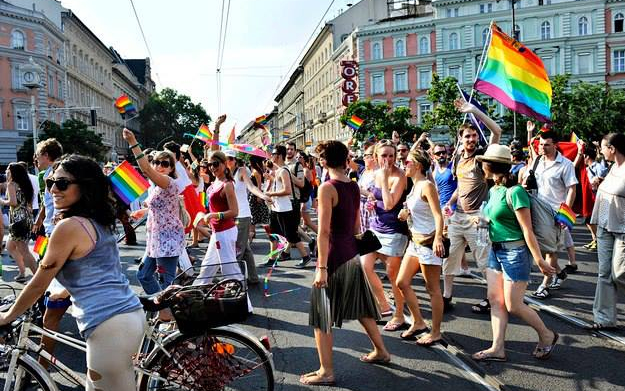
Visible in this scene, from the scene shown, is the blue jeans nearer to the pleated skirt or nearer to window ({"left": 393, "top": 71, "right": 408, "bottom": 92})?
the pleated skirt

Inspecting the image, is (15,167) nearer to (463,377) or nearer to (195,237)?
(195,237)

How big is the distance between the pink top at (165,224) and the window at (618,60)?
64.7 meters

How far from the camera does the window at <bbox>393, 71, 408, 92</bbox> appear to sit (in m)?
66.4

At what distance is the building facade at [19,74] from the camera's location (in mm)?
51969

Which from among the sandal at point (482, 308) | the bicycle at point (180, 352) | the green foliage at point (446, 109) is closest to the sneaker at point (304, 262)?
the sandal at point (482, 308)

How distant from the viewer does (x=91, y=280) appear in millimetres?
2777

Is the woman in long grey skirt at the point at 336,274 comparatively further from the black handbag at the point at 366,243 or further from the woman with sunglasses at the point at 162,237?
the woman with sunglasses at the point at 162,237

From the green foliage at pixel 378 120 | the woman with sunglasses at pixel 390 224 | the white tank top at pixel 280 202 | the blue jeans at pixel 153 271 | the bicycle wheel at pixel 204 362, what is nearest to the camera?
the bicycle wheel at pixel 204 362

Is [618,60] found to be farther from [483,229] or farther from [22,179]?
[22,179]

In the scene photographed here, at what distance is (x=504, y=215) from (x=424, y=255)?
849mm

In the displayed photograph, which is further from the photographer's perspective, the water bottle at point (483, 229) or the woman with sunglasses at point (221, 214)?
the woman with sunglasses at point (221, 214)

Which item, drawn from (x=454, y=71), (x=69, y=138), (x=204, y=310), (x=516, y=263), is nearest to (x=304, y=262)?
(x=516, y=263)

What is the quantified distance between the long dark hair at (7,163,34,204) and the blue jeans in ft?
11.4

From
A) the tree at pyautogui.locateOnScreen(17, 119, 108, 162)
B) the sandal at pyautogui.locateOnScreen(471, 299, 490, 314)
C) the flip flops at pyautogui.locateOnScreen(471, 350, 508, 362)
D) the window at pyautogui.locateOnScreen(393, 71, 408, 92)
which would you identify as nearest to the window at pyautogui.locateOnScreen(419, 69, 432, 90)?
the window at pyautogui.locateOnScreen(393, 71, 408, 92)
